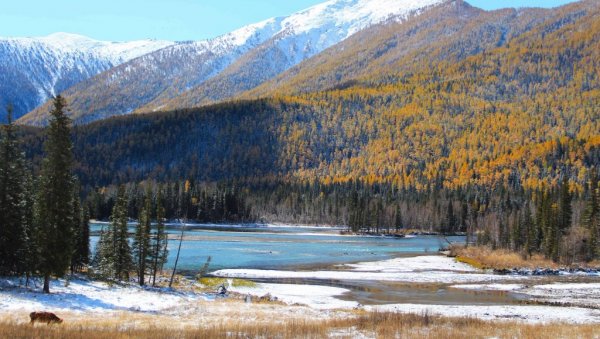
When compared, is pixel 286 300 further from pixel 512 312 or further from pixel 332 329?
pixel 332 329

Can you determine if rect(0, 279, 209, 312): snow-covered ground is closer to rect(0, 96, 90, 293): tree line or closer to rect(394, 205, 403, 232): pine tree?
rect(0, 96, 90, 293): tree line

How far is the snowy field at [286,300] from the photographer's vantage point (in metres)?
35.9

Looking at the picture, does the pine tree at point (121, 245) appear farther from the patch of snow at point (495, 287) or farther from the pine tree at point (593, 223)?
the pine tree at point (593, 223)

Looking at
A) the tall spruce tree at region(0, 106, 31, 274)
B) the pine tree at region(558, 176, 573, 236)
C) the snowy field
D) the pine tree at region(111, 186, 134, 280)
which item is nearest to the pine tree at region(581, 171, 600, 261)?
the pine tree at region(558, 176, 573, 236)

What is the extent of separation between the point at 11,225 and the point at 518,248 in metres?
69.7

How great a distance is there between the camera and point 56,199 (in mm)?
41031

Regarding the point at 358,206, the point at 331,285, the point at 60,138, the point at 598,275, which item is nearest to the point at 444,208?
the point at 358,206

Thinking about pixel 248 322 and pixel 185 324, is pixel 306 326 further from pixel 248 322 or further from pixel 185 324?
pixel 185 324

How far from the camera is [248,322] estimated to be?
31.6 m

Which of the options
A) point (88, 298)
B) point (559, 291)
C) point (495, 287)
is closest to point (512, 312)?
point (559, 291)

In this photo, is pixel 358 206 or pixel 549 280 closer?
pixel 549 280

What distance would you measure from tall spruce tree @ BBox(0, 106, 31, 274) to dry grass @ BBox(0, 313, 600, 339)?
14.5 metres

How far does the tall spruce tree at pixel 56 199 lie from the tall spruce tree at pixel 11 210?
1248mm

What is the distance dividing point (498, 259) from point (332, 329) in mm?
60927
